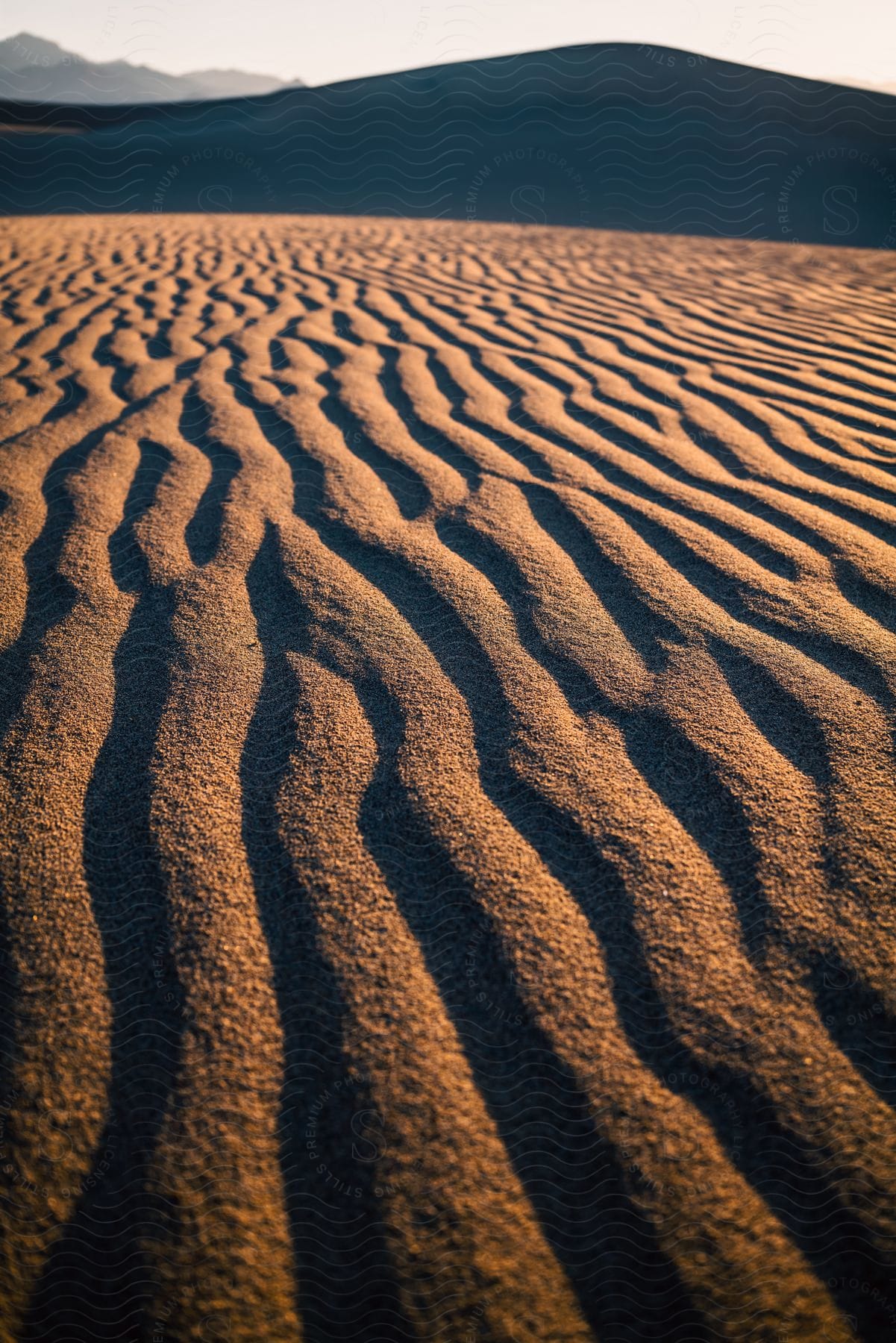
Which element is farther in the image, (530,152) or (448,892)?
(530,152)

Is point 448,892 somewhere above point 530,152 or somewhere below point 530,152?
Result: below

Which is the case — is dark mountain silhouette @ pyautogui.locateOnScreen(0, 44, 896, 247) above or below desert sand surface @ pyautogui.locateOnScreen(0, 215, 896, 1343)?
above

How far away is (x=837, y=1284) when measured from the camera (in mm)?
902

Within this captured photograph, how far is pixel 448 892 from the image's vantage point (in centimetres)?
124

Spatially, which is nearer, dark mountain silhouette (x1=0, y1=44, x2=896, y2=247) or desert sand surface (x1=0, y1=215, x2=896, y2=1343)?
desert sand surface (x1=0, y1=215, x2=896, y2=1343)

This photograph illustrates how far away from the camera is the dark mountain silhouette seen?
909 cm

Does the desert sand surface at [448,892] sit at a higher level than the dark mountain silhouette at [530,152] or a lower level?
lower

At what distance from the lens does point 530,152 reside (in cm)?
1096

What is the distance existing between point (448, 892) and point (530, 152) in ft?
42.0

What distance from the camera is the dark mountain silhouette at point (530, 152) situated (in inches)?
358

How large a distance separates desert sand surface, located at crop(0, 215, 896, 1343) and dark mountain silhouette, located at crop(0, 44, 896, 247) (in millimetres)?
7860

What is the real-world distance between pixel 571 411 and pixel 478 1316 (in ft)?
9.69

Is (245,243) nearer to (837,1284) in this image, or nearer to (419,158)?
(419,158)

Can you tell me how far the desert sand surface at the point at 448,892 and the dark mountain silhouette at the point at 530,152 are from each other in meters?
7.86
